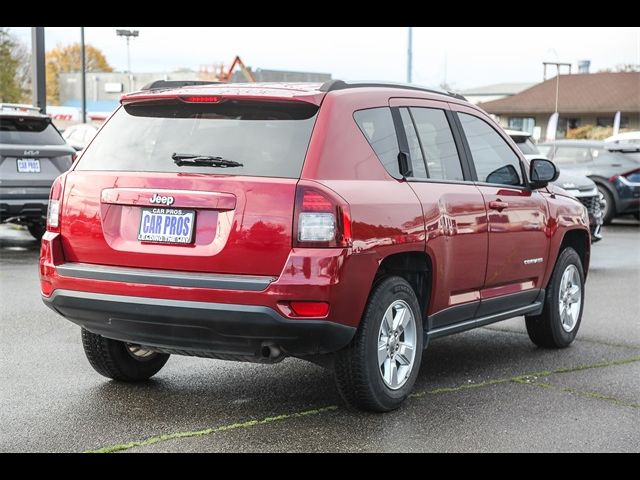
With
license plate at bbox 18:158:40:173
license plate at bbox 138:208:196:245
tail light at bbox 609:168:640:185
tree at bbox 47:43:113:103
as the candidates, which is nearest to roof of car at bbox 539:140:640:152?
tail light at bbox 609:168:640:185

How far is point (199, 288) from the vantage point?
5.05m

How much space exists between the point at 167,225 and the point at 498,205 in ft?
7.95

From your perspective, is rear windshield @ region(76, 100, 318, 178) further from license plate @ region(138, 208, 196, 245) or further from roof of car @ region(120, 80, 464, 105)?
license plate @ region(138, 208, 196, 245)

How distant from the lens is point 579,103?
6262 cm

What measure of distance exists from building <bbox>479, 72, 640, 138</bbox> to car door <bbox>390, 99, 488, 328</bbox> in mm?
55397

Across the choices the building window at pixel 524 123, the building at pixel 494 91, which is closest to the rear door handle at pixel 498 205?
the building window at pixel 524 123

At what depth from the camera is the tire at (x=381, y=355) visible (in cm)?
536

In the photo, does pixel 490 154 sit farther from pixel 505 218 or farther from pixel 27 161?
pixel 27 161

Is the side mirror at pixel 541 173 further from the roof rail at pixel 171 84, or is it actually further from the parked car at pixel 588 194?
the parked car at pixel 588 194

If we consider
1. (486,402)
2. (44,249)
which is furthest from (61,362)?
(486,402)

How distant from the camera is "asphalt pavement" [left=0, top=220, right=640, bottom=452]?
5.04 meters

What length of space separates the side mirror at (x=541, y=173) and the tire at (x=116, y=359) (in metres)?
2.90

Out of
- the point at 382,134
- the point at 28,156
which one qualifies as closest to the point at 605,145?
the point at 28,156

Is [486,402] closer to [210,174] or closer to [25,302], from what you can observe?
[210,174]
